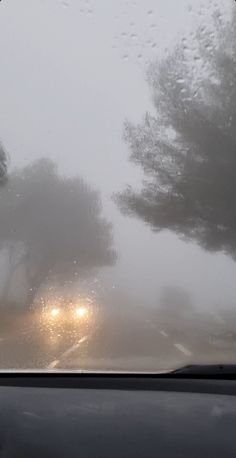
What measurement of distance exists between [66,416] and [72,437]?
0.31 metres

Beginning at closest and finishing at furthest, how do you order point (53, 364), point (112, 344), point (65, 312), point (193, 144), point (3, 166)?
point (53, 364) < point (112, 344) < point (65, 312) < point (3, 166) < point (193, 144)

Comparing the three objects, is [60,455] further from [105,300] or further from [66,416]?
[105,300]

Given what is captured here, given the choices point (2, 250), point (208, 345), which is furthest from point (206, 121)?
point (208, 345)

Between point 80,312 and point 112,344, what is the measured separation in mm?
1462

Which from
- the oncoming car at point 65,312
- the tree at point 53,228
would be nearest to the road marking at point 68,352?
the oncoming car at point 65,312

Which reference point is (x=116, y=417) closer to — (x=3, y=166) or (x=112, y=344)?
(x=112, y=344)

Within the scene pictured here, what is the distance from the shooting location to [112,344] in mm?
7285

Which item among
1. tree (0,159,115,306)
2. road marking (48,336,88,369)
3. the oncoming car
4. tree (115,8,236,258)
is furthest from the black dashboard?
tree (115,8,236,258)

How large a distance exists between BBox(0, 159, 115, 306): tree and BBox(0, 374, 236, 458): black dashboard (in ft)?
16.0

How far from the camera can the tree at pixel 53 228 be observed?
9.66 metres

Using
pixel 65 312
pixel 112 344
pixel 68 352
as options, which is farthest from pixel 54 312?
pixel 68 352

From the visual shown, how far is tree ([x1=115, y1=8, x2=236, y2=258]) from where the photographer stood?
10.7m

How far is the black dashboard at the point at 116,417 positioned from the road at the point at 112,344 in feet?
0.97

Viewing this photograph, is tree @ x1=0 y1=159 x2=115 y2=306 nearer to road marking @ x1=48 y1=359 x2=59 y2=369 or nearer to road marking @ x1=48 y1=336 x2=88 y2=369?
road marking @ x1=48 y1=336 x2=88 y2=369
